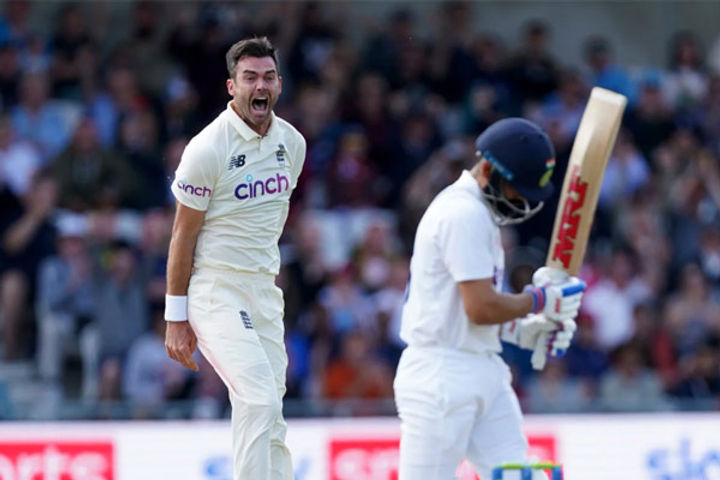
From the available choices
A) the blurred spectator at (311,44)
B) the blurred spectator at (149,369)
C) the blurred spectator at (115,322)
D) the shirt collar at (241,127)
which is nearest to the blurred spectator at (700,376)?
the blurred spectator at (149,369)

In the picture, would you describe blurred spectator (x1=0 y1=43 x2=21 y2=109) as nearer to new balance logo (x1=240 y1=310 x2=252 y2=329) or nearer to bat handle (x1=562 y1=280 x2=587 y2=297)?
new balance logo (x1=240 y1=310 x2=252 y2=329)

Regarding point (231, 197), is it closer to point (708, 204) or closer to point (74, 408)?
point (74, 408)

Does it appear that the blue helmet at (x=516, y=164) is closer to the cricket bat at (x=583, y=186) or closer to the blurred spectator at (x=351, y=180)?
the cricket bat at (x=583, y=186)

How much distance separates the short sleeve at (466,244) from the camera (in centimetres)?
495

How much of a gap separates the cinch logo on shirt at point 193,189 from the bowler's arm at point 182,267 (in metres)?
0.07

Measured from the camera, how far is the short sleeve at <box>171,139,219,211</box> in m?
5.09

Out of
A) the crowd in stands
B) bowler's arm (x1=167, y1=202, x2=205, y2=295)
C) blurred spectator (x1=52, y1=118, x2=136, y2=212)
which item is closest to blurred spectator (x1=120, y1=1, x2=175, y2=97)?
the crowd in stands

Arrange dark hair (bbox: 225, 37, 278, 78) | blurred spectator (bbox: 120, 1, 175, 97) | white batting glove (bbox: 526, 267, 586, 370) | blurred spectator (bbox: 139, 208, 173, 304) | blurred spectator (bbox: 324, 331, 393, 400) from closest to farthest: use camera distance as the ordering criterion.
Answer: dark hair (bbox: 225, 37, 278, 78) → white batting glove (bbox: 526, 267, 586, 370) → blurred spectator (bbox: 324, 331, 393, 400) → blurred spectator (bbox: 139, 208, 173, 304) → blurred spectator (bbox: 120, 1, 175, 97)

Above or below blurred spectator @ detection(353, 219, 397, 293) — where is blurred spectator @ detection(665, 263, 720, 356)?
below

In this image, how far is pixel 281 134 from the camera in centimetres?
541

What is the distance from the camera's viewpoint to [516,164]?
16.7 ft

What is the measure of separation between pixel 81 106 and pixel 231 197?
6.32 meters

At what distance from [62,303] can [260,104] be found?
210 inches

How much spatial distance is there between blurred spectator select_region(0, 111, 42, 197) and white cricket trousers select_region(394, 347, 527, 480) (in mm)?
6144
